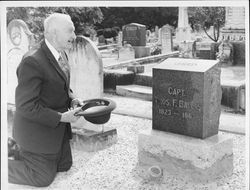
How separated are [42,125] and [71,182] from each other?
58cm

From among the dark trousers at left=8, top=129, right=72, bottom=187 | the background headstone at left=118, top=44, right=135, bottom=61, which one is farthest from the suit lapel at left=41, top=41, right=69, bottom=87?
the background headstone at left=118, top=44, right=135, bottom=61

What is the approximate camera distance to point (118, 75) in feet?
21.6

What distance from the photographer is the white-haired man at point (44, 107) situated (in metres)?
3.31

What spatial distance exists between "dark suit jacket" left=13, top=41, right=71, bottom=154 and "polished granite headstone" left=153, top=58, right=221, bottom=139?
88 centimetres

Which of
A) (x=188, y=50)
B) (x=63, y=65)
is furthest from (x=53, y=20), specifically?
(x=188, y=50)

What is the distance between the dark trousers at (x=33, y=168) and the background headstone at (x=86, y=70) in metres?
0.93

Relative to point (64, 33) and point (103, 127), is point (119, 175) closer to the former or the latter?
point (103, 127)

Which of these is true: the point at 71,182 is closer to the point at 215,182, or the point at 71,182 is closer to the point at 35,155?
the point at 35,155

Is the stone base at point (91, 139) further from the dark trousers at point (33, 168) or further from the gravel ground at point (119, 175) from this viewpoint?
the dark trousers at point (33, 168)

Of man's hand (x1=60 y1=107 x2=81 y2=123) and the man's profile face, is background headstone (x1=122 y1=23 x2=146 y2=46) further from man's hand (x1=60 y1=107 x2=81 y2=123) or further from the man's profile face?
man's hand (x1=60 y1=107 x2=81 y2=123)

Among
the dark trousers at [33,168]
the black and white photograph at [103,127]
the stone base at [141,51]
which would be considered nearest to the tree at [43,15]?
the black and white photograph at [103,127]

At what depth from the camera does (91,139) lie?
13.7ft

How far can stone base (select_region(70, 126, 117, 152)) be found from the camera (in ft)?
13.8

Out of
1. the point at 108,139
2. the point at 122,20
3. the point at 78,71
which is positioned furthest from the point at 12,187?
the point at 122,20
